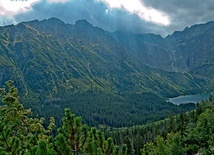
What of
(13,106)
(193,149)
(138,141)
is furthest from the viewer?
(138,141)

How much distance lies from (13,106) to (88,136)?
8.96 m

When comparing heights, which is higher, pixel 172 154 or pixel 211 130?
pixel 211 130

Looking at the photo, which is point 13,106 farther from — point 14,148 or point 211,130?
point 211,130

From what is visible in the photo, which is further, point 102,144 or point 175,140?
point 175,140

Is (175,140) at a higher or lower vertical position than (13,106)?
lower

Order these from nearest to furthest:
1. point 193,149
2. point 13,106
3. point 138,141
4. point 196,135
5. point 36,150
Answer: point 36,150, point 13,106, point 193,149, point 196,135, point 138,141

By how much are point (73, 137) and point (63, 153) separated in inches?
46.3

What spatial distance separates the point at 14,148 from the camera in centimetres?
1680

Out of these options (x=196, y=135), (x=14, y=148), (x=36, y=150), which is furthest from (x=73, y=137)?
(x=196, y=135)

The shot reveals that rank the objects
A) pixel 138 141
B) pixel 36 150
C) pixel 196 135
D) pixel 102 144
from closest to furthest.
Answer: pixel 36 150 → pixel 102 144 → pixel 196 135 → pixel 138 141

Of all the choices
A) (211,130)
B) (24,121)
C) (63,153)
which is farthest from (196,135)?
(63,153)

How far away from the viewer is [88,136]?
17297mm

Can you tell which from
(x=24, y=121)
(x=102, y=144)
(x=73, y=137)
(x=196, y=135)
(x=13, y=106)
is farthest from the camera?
(x=196, y=135)

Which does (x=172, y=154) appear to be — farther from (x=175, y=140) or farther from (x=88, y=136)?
(x=88, y=136)
